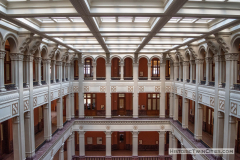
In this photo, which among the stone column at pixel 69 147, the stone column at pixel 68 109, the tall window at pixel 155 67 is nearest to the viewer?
the stone column at pixel 69 147

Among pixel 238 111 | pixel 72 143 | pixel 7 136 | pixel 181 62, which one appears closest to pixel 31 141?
pixel 7 136

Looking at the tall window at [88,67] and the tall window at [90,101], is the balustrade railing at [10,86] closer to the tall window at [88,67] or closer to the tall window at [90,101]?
the tall window at [88,67]

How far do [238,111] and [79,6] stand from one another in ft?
25.2

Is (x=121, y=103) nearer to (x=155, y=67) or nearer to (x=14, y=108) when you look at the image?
(x=155, y=67)

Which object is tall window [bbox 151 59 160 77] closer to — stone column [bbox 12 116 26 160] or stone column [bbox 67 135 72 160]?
stone column [bbox 67 135 72 160]

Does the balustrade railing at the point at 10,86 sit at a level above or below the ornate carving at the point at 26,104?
above

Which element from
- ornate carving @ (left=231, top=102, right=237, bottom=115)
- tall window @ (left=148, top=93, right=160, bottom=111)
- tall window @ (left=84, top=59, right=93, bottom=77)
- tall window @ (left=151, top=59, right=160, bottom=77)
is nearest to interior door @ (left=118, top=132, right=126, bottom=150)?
tall window @ (left=148, top=93, right=160, bottom=111)

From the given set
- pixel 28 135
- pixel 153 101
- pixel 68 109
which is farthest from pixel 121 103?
pixel 28 135

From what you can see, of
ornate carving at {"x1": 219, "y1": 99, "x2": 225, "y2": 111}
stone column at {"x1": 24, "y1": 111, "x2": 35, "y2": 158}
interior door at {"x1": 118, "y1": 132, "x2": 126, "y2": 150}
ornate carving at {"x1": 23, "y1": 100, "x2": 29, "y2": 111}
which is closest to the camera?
ornate carving at {"x1": 219, "y1": 99, "x2": 225, "y2": 111}

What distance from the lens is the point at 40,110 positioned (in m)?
15.6

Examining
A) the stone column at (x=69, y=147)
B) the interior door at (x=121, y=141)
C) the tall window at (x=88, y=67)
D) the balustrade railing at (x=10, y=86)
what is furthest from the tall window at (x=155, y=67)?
the balustrade railing at (x=10, y=86)

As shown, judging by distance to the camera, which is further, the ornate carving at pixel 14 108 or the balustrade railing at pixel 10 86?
the ornate carving at pixel 14 108

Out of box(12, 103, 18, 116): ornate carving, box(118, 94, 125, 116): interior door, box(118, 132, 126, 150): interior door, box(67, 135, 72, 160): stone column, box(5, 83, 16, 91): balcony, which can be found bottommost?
box(118, 132, 126, 150): interior door

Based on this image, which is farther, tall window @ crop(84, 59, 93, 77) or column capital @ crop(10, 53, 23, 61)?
tall window @ crop(84, 59, 93, 77)
